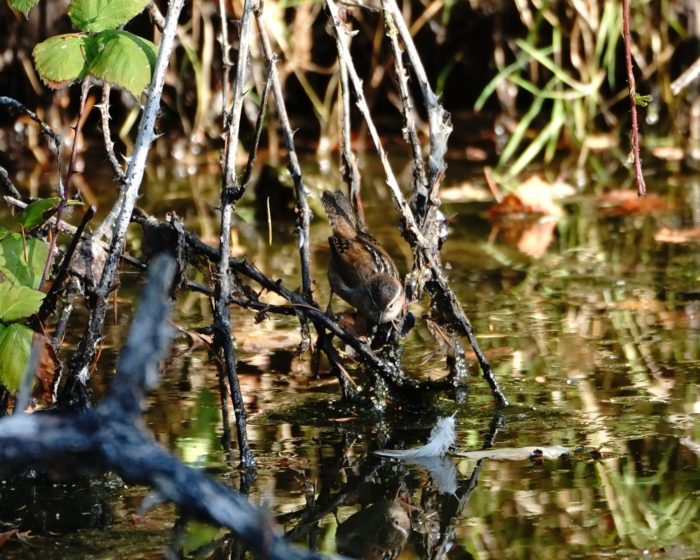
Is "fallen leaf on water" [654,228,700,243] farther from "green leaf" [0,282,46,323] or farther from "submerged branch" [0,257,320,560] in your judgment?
"submerged branch" [0,257,320,560]

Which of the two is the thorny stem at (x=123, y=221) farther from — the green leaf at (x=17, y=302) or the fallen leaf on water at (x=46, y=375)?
the green leaf at (x=17, y=302)

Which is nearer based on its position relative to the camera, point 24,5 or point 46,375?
point 24,5

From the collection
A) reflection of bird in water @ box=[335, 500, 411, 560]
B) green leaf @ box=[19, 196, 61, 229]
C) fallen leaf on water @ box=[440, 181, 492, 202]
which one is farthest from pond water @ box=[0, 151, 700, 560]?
Answer: fallen leaf on water @ box=[440, 181, 492, 202]

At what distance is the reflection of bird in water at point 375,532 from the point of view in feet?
9.40

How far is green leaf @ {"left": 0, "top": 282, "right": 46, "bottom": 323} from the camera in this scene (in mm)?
3023

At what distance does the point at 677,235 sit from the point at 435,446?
127 inches

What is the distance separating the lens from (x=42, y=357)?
127 inches

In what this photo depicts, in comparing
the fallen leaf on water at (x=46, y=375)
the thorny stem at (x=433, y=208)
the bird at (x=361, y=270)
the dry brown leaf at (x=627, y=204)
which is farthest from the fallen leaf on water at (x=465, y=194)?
the fallen leaf on water at (x=46, y=375)

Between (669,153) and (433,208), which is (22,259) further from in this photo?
(669,153)

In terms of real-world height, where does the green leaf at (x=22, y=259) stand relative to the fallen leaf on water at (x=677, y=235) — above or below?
below

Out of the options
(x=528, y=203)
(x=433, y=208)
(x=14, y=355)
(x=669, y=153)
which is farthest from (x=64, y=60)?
(x=669, y=153)

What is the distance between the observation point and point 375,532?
2975mm

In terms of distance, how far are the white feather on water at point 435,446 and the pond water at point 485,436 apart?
0.04 metres

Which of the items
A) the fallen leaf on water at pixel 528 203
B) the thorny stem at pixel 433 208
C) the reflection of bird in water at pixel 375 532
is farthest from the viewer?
the fallen leaf on water at pixel 528 203
